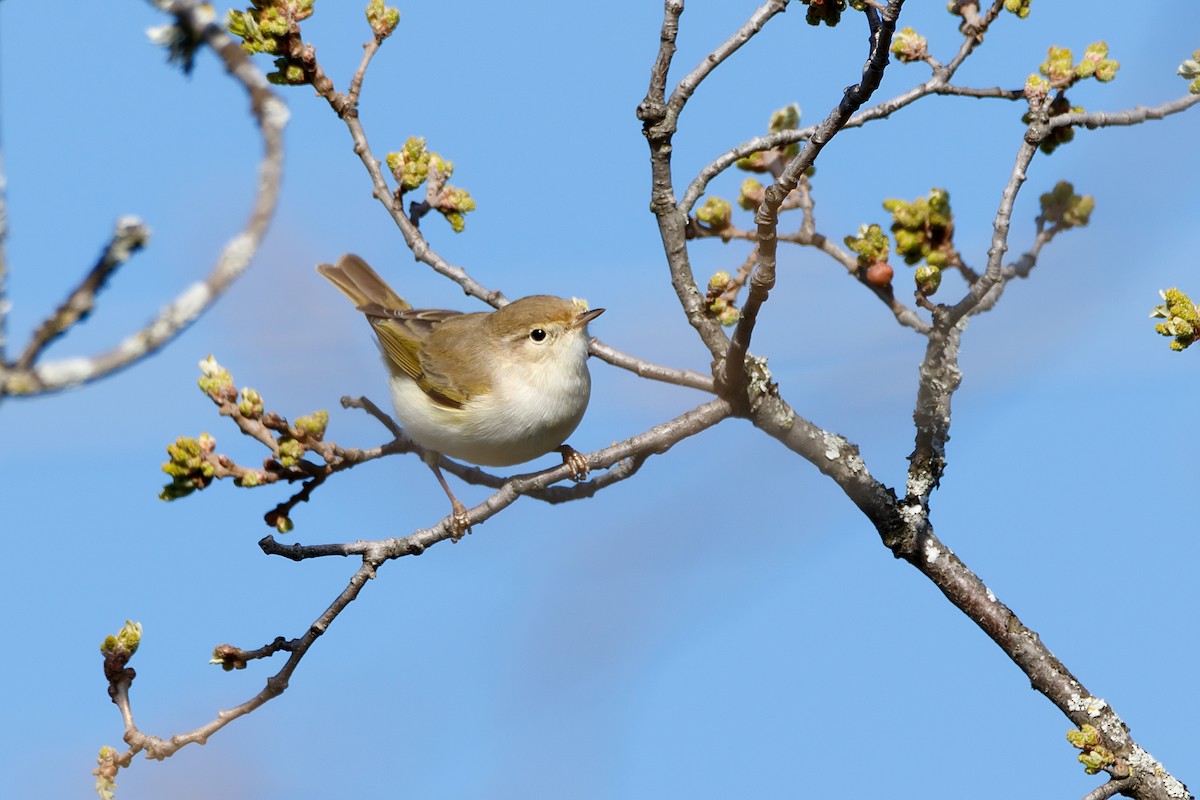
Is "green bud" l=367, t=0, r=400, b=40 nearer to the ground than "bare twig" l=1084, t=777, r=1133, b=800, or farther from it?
farther from it

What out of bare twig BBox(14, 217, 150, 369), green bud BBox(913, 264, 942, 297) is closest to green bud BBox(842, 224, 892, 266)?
green bud BBox(913, 264, 942, 297)

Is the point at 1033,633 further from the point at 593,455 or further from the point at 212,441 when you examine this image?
the point at 212,441

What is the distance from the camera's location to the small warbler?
19.0 feet

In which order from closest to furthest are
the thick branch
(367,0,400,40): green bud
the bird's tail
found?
the thick branch, (367,0,400,40): green bud, the bird's tail

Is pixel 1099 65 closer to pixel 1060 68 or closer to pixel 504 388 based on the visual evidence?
pixel 1060 68

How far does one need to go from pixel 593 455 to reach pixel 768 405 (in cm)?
63

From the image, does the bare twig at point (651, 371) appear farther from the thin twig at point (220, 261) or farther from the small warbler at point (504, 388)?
the thin twig at point (220, 261)

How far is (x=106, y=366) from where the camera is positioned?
1.75 m

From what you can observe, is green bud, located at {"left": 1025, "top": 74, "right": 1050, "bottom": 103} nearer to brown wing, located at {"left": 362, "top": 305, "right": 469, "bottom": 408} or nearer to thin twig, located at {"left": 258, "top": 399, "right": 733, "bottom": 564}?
thin twig, located at {"left": 258, "top": 399, "right": 733, "bottom": 564}

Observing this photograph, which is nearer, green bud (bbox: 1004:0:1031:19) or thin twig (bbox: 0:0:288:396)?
thin twig (bbox: 0:0:288:396)

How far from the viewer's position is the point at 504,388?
19.5 ft

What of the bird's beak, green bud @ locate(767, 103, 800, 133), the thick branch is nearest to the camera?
the thick branch

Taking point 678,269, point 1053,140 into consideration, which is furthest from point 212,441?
point 1053,140

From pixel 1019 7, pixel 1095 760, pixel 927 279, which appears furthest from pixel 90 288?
pixel 1019 7
